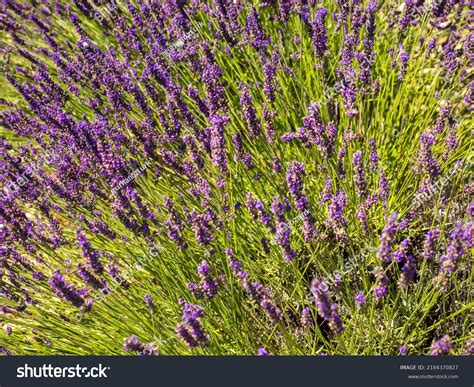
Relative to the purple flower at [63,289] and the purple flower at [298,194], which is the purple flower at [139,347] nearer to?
the purple flower at [63,289]

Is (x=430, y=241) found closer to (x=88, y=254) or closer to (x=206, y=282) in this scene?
(x=206, y=282)

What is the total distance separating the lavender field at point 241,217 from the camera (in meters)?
2.08

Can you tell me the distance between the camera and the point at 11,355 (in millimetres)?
2400

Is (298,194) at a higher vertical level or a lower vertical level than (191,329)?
higher

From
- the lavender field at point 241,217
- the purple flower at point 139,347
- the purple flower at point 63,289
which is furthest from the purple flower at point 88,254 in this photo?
the purple flower at point 139,347

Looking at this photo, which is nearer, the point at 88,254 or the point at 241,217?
the point at 88,254

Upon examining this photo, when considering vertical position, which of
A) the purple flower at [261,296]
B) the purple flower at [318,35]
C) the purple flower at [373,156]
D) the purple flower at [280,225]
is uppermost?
the purple flower at [318,35]

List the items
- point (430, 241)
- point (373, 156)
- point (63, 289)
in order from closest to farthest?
point (63, 289) < point (430, 241) < point (373, 156)

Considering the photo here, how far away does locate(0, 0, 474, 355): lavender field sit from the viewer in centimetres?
208

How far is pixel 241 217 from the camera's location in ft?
9.05

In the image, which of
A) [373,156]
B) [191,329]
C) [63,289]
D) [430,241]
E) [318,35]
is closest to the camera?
[191,329]

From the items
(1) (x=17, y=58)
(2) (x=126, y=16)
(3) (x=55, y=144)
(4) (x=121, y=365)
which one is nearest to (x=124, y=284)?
(4) (x=121, y=365)

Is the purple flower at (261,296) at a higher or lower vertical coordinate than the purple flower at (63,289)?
lower

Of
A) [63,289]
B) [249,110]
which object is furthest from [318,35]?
[63,289]
